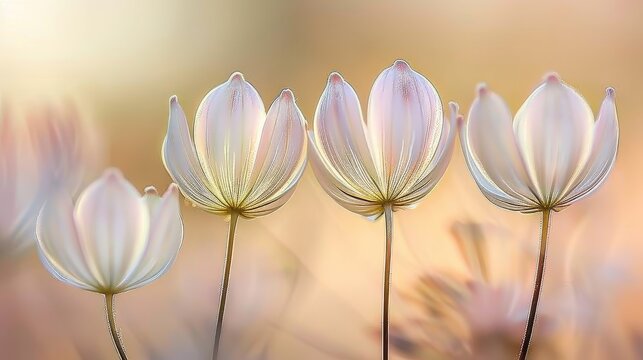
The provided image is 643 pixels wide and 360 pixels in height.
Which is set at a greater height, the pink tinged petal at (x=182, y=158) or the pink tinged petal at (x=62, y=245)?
the pink tinged petal at (x=182, y=158)

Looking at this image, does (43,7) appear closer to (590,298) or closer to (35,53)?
(35,53)

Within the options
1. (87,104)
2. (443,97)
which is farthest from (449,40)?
(87,104)

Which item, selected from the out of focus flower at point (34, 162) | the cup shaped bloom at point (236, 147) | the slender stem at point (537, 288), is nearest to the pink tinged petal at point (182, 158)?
the cup shaped bloom at point (236, 147)

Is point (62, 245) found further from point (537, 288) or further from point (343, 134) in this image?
point (537, 288)

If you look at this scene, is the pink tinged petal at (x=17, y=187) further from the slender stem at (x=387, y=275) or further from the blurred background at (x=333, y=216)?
the slender stem at (x=387, y=275)

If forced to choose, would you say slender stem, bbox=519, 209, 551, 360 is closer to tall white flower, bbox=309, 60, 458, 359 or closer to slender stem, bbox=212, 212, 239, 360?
tall white flower, bbox=309, 60, 458, 359

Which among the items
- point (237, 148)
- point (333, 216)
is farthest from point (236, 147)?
point (333, 216)
